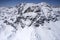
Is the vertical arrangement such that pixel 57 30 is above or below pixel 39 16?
below

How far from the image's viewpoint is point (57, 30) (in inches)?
691

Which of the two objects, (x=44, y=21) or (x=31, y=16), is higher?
(x=31, y=16)

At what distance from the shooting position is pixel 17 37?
639 inches

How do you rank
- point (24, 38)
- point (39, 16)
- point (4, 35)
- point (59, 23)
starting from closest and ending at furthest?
point (24, 38)
point (4, 35)
point (39, 16)
point (59, 23)

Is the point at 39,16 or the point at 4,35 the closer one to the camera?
the point at 4,35

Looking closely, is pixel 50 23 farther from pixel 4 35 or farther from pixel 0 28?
pixel 0 28

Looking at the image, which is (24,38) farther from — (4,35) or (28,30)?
(4,35)

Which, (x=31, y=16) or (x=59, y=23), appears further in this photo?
(x=59, y=23)

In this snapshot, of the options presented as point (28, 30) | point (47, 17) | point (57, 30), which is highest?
point (47, 17)

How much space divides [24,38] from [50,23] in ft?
25.2

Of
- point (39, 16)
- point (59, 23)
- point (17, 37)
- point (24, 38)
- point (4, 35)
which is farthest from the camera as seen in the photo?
point (59, 23)

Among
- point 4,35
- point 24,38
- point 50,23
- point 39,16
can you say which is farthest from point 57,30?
point 4,35

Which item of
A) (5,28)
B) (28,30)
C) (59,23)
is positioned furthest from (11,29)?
(59,23)

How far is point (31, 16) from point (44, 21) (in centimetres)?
344
